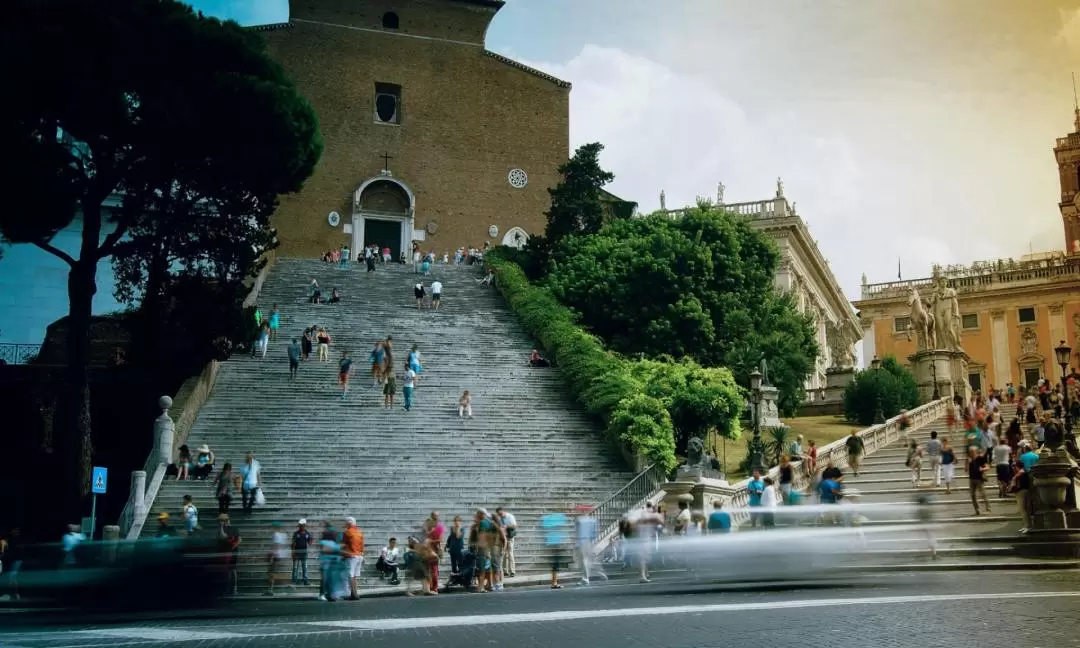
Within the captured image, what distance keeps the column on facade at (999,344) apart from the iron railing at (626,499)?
2103 inches

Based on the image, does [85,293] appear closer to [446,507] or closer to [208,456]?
[208,456]

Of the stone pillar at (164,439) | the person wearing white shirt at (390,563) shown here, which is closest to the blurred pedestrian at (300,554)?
the person wearing white shirt at (390,563)

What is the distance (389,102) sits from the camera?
5091cm

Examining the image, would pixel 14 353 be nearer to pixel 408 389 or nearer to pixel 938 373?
pixel 408 389

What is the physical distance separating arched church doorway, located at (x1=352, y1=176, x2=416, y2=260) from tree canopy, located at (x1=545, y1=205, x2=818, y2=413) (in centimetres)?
1203

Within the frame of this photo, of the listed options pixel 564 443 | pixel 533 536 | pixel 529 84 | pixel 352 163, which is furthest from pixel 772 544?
pixel 529 84

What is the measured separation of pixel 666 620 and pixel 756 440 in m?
17.4

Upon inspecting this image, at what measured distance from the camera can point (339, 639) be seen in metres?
9.08

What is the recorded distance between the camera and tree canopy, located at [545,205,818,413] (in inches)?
1358

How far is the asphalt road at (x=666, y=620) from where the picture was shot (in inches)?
338

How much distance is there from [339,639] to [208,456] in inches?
503

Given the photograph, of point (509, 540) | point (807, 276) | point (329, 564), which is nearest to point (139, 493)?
point (329, 564)

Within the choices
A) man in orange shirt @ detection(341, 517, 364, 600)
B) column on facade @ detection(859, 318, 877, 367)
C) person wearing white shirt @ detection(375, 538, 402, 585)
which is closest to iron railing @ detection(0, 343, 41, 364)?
person wearing white shirt @ detection(375, 538, 402, 585)

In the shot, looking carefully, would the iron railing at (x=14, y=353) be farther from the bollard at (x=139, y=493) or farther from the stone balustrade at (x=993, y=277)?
the stone balustrade at (x=993, y=277)
